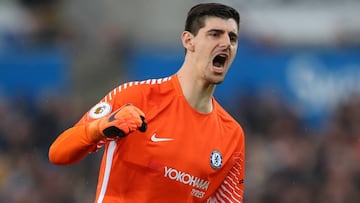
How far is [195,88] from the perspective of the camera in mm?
8047

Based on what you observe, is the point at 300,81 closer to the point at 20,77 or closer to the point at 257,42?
the point at 257,42

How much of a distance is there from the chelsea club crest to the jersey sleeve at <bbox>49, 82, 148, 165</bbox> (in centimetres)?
65

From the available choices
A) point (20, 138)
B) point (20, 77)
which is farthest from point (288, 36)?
point (20, 138)

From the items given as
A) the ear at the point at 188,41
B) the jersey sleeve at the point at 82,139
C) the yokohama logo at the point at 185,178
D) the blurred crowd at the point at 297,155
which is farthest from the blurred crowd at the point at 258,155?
the jersey sleeve at the point at 82,139

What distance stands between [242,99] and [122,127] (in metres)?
7.94

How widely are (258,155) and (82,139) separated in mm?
6368

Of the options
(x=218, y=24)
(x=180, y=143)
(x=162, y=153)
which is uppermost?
(x=218, y=24)

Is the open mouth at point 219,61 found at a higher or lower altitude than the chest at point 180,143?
higher

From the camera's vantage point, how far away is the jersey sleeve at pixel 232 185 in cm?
814

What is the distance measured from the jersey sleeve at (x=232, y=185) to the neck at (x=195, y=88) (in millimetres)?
398

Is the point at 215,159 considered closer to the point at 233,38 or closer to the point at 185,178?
the point at 185,178

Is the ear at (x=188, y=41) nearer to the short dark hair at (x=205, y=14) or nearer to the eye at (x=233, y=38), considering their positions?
the short dark hair at (x=205, y=14)

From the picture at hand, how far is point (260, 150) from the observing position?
13.7 meters

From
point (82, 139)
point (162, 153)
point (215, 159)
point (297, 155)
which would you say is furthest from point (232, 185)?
point (297, 155)
